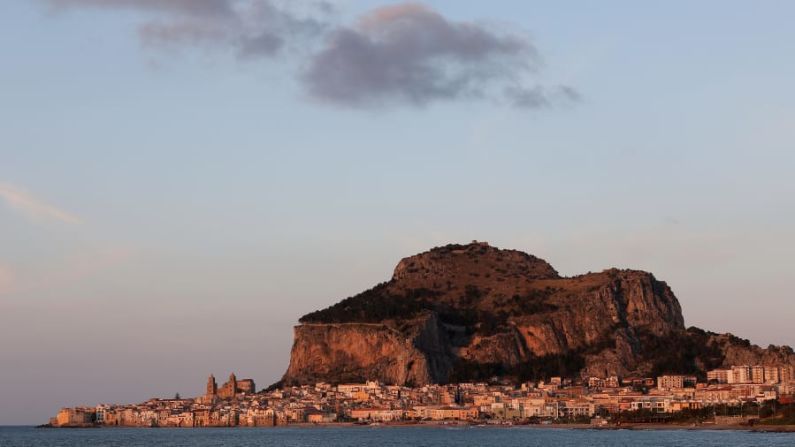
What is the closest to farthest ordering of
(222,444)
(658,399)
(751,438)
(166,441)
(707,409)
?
(751,438)
(222,444)
(166,441)
(707,409)
(658,399)

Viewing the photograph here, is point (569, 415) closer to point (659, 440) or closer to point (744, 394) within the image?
point (744, 394)

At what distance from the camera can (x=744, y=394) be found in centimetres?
19538

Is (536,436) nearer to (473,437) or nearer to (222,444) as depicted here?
(473,437)

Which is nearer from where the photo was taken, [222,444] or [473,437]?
[222,444]

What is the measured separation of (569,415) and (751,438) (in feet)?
211

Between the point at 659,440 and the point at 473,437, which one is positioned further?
the point at 473,437

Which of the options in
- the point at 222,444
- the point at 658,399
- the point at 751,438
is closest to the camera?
the point at 751,438

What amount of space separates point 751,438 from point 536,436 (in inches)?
1167

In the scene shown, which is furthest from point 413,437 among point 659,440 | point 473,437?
point 659,440

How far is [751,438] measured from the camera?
133 m

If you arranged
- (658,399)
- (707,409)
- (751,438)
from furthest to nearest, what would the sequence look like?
1. (658,399)
2. (707,409)
3. (751,438)

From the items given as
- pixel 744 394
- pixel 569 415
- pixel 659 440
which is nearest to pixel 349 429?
pixel 569 415

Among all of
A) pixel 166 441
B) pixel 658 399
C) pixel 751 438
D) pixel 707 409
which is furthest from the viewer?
pixel 658 399

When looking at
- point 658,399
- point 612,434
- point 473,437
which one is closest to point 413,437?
point 473,437
